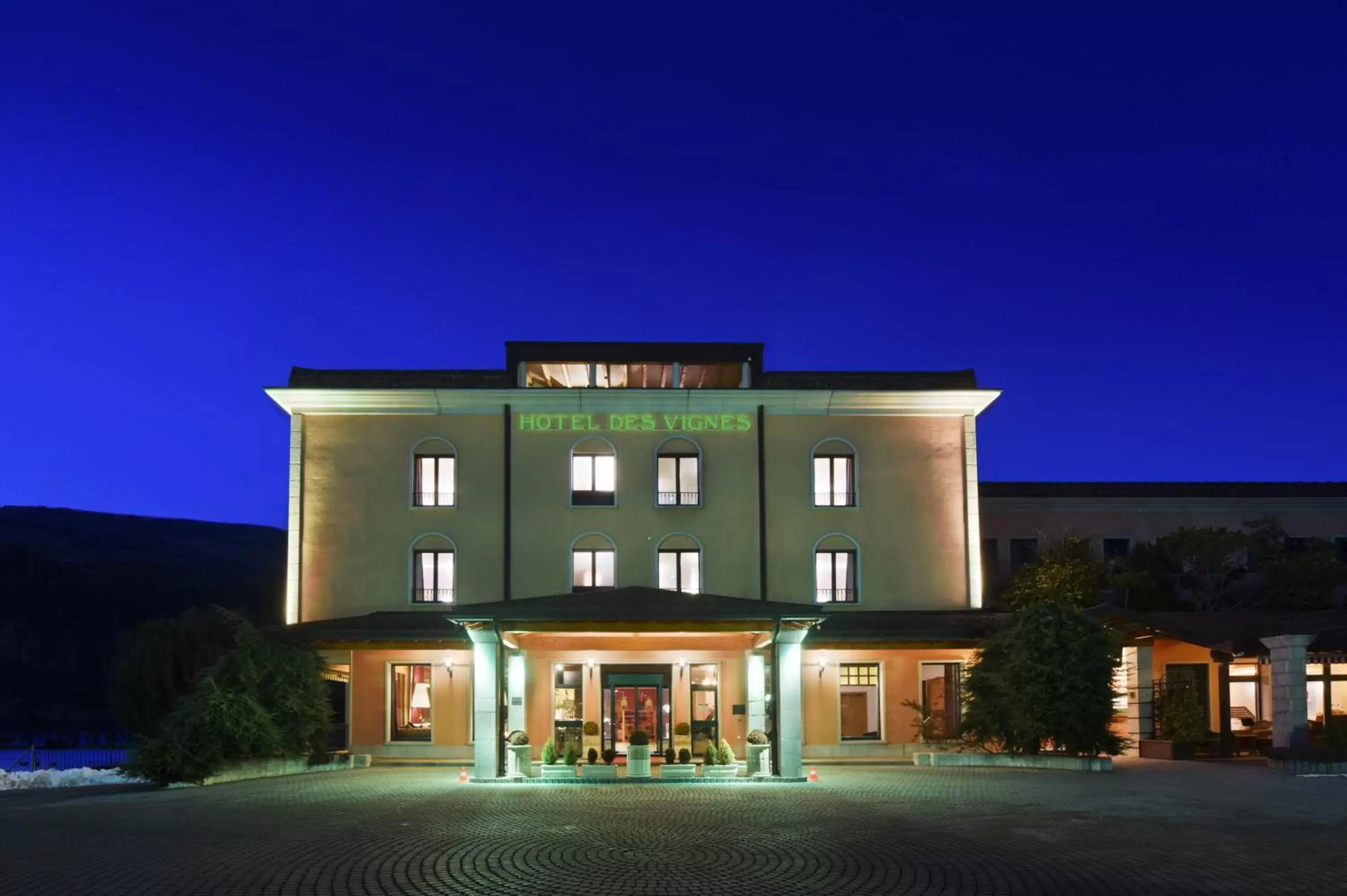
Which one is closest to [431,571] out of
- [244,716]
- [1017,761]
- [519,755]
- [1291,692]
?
[244,716]

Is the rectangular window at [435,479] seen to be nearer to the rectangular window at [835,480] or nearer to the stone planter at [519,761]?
the rectangular window at [835,480]

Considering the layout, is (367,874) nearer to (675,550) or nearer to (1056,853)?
(1056,853)

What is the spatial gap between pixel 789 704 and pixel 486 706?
5.41 m

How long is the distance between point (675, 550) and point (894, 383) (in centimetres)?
709

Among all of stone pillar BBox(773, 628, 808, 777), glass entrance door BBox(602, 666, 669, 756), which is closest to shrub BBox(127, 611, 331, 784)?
glass entrance door BBox(602, 666, 669, 756)

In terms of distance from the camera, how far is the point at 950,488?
110ft

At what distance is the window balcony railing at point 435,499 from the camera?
32.8m

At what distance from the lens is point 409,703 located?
3166 centimetres

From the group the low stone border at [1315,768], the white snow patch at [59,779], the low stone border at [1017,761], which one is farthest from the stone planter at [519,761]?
the low stone border at [1315,768]

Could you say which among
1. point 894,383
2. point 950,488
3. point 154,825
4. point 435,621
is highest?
point 894,383

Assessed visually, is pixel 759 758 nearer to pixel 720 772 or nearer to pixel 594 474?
pixel 720 772

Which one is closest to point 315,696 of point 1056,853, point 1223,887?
point 1056,853

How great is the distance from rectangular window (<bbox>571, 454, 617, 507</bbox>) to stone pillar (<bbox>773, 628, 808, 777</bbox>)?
31.2 ft

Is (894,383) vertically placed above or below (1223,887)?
above
